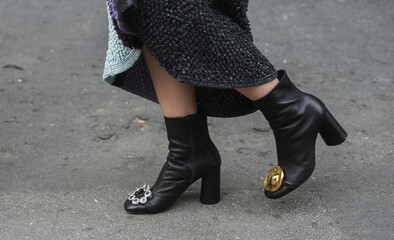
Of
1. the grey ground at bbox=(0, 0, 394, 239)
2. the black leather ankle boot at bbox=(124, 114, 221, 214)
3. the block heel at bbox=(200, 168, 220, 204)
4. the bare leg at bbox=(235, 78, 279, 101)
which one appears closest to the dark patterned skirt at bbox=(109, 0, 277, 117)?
the bare leg at bbox=(235, 78, 279, 101)

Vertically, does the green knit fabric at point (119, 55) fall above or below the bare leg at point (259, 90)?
above

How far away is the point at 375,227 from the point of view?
206 centimetres

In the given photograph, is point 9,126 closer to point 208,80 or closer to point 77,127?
point 77,127

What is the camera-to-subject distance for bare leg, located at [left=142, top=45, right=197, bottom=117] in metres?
2.04

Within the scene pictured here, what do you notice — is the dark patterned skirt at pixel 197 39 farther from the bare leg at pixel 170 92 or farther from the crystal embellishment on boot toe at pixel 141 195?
the crystal embellishment on boot toe at pixel 141 195

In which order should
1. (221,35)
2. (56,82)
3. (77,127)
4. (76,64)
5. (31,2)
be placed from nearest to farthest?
(221,35), (77,127), (56,82), (76,64), (31,2)

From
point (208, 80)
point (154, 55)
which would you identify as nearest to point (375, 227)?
point (208, 80)

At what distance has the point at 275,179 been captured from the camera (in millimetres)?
2082

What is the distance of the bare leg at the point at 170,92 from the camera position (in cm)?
204

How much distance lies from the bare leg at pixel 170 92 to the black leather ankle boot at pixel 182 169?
0.03 metres

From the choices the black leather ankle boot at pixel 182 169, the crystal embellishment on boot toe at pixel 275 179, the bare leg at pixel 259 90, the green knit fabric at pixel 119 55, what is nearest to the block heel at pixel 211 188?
the black leather ankle boot at pixel 182 169

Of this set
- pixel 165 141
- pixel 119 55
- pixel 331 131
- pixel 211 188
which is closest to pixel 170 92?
pixel 119 55

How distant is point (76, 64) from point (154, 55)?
6.62 feet

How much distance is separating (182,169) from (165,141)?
0.68 m
